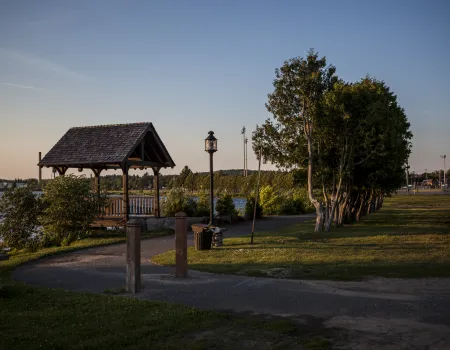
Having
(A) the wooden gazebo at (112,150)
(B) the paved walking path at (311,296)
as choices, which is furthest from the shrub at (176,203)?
(B) the paved walking path at (311,296)

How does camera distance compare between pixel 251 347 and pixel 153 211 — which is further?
pixel 153 211

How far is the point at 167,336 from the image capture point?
6484 millimetres

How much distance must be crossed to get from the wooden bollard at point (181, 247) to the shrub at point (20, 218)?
10112mm

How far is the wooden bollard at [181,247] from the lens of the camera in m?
10.9

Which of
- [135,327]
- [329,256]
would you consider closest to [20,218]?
[329,256]

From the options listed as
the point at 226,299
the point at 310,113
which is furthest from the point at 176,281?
the point at 310,113

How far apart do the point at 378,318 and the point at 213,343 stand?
2.61m

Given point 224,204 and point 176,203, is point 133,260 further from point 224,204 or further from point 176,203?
point 224,204

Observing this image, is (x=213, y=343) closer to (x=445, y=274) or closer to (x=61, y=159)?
(x=445, y=274)

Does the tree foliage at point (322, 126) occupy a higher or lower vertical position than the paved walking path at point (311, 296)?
higher

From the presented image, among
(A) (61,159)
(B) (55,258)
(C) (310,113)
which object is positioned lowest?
(B) (55,258)

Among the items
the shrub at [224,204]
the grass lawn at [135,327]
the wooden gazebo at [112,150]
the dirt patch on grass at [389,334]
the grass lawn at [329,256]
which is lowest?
the grass lawn at [329,256]

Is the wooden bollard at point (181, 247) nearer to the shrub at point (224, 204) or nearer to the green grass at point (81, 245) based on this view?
the green grass at point (81, 245)

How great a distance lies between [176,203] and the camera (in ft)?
84.8
